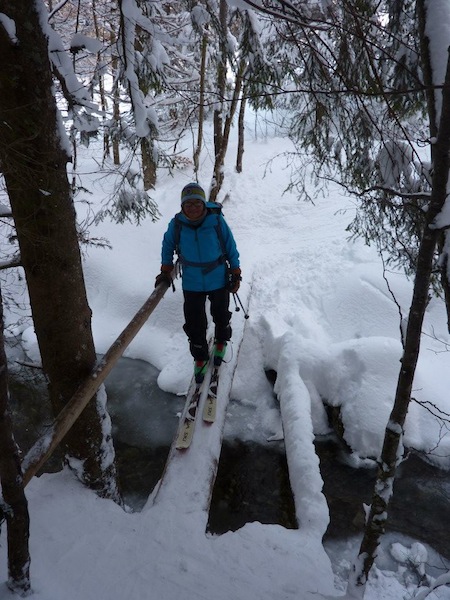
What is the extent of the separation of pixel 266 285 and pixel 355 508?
471 centimetres

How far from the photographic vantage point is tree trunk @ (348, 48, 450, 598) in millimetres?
1736

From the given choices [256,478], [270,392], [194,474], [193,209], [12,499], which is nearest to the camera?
[12,499]

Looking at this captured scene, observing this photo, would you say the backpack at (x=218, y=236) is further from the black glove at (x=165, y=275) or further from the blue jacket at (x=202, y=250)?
the black glove at (x=165, y=275)

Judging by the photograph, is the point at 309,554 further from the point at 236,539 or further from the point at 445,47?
the point at 445,47

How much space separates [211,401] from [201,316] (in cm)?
93

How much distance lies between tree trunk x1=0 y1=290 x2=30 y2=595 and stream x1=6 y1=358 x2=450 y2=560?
2.48 metres

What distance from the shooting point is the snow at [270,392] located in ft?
7.83

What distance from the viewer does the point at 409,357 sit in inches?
83.6

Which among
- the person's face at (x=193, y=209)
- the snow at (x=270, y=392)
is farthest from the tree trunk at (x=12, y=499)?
the person's face at (x=193, y=209)

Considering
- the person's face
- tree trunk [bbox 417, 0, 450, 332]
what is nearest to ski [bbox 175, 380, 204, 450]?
the person's face

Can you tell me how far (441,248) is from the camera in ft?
7.30

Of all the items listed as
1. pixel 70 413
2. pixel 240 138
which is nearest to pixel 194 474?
pixel 70 413

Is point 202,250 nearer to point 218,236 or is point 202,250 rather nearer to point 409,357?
point 218,236

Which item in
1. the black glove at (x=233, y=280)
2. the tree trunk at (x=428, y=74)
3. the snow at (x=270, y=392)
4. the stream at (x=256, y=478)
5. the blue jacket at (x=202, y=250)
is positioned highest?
the tree trunk at (x=428, y=74)
